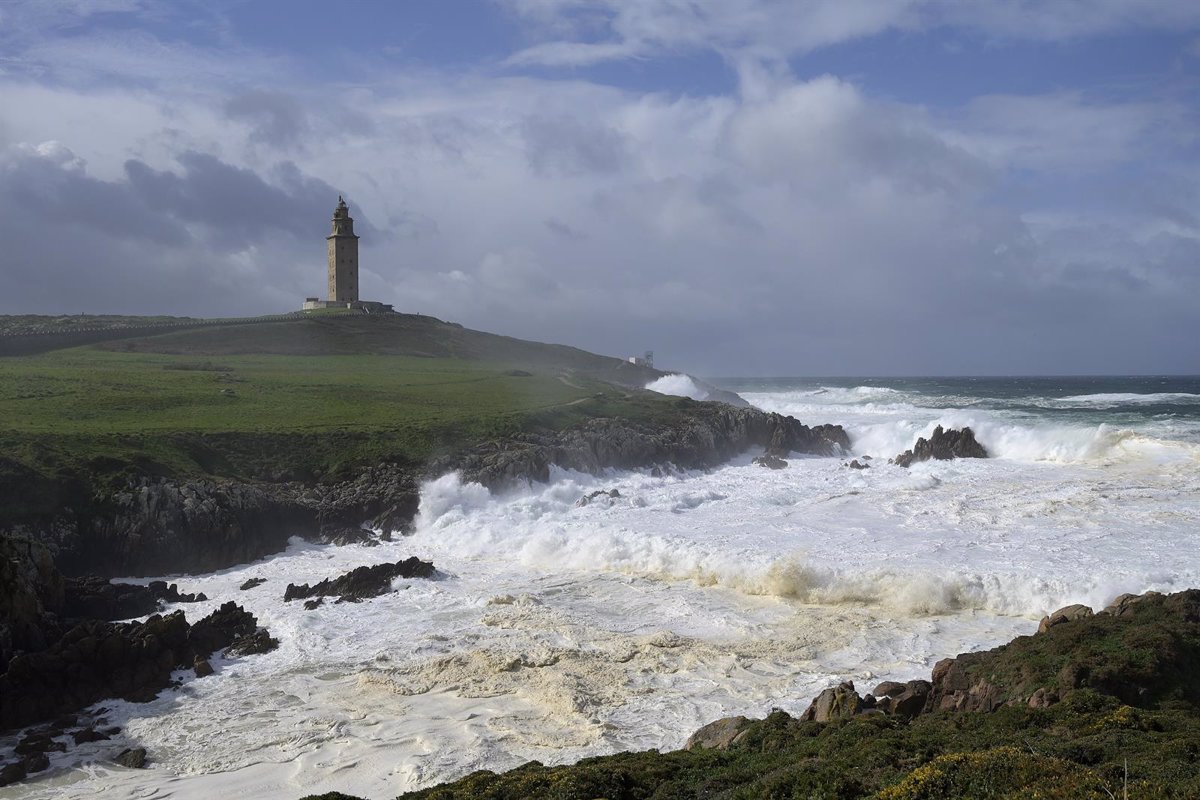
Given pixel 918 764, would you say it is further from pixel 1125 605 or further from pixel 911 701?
pixel 1125 605

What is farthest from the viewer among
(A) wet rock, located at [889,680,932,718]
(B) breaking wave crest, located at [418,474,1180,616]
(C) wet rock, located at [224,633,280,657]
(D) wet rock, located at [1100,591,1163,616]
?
(B) breaking wave crest, located at [418,474,1180,616]

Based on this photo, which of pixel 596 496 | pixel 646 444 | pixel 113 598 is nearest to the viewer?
pixel 113 598

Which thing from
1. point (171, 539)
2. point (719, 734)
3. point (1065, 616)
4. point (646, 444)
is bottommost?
point (719, 734)

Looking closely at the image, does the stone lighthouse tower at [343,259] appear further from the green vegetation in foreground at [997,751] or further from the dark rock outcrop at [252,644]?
the green vegetation in foreground at [997,751]

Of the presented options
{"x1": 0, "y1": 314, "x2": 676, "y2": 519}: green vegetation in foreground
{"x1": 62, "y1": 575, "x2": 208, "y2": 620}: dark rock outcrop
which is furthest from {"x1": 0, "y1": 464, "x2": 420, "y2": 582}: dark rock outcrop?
{"x1": 62, "y1": 575, "x2": 208, "y2": 620}: dark rock outcrop

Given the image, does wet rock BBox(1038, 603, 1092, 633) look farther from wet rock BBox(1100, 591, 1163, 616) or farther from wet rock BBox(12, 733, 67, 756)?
wet rock BBox(12, 733, 67, 756)

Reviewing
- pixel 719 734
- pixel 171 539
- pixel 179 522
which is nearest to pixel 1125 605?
pixel 719 734
